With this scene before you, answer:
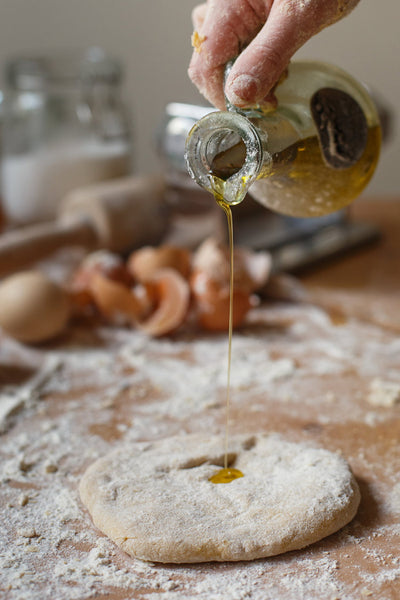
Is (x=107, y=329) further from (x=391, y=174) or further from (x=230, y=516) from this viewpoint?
(x=391, y=174)

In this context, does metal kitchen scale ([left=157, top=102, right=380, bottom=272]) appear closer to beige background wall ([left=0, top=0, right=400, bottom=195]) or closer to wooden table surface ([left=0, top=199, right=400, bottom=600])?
wooden table surface ([left=0, top=199, right=400, bottom=600])

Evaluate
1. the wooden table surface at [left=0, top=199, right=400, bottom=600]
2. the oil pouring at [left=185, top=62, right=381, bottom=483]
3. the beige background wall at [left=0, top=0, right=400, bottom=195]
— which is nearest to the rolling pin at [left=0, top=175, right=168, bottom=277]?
the wooden table surface at [left=0, top=199, right=400, bottom=600]

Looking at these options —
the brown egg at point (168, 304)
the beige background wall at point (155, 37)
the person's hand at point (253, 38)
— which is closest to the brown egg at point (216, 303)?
the brown egg at point (168, 304)

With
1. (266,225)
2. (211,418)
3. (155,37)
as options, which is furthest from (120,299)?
(155,37)

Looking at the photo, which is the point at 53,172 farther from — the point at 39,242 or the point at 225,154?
the point at 225,154

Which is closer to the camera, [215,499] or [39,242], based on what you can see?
[215,499]

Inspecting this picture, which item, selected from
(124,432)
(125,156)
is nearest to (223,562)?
(124,432)

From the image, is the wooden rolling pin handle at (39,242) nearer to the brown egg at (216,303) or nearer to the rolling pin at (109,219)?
the rolling pin at (109,219)
